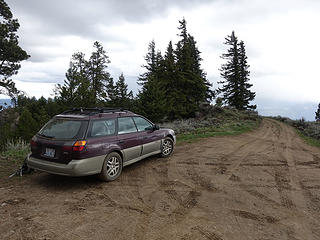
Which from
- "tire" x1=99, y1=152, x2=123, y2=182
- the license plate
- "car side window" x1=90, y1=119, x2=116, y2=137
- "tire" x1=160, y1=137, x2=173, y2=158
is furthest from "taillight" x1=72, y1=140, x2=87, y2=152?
"tire" x1=160, y1=137, x2=173, y2=158

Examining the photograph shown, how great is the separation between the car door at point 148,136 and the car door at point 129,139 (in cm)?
19

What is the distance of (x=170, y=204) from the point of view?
396 centimetres

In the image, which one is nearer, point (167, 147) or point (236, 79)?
point (167, 147)

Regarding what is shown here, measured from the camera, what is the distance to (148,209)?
3.76 meters

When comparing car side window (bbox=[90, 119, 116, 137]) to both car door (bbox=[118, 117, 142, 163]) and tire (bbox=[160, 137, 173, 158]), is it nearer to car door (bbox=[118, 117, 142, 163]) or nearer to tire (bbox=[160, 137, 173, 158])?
car door (bbox=[118, 117, 142, 163])

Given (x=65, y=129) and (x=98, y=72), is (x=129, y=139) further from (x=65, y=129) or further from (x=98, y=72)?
(x=98, y=72)

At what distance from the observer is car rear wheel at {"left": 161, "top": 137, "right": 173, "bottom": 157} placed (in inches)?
281

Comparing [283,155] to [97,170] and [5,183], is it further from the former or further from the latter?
[5,183]

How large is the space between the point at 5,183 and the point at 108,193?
262 cm

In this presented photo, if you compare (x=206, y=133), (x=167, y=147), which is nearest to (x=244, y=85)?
(x=206, y=133)

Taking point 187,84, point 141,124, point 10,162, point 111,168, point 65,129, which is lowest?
point 10,162

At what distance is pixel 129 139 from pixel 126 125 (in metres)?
0.42

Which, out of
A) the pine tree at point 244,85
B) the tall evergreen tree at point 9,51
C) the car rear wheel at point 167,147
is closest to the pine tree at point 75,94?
the tall evergreen tree at point 9,51

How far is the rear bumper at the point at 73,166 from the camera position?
4332 millimetres
